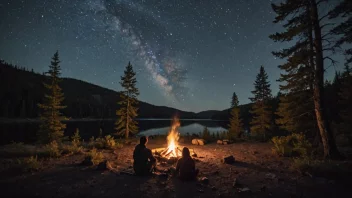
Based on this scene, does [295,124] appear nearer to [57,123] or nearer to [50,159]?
[50,159]

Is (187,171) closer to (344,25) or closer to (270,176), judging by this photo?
(270,176)

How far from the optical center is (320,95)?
33.3ft

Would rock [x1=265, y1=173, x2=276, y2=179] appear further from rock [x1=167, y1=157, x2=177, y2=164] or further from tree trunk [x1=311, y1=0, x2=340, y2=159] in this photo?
rock [x1=167, y1=157, x2=177, y2=164]

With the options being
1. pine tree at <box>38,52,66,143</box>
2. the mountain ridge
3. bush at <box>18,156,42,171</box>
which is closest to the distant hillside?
the mountain ridge

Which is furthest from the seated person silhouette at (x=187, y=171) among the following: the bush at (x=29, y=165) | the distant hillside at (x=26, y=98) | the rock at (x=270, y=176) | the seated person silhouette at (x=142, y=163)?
the distant hillside at (x=26, y=98)

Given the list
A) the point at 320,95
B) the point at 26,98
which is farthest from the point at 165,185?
the point at 26,98

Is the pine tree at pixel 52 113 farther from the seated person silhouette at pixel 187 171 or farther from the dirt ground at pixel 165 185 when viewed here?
the seated person silhouette at pixel 187 171

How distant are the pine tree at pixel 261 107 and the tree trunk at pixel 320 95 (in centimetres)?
1751

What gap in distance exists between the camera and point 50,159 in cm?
1034

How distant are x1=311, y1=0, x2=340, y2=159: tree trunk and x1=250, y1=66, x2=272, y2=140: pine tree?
57.4 feet

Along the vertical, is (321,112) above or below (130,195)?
above

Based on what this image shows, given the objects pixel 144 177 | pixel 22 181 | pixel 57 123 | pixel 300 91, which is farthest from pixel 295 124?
pixel 57 123

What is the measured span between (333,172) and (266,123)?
22638 mm

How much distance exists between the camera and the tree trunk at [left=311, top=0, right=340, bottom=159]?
9812mm
